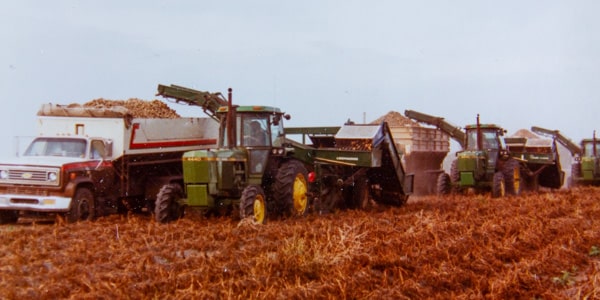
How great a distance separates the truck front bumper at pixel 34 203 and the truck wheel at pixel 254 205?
3620mm

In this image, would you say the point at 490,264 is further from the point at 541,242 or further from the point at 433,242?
the point at 541,242

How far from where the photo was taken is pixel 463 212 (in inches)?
586

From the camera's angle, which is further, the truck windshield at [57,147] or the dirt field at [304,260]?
the truck windshield at [57,147]

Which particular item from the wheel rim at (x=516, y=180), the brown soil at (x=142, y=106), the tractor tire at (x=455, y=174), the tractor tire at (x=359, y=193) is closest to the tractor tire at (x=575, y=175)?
the wheel rim at (x=516, y=180)

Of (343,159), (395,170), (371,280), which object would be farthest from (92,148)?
(371,280)

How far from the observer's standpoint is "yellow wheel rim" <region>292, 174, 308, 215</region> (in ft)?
45.0

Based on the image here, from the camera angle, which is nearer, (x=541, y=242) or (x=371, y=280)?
(x=371, y=280)

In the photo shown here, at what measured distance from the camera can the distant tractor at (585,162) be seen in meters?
28.0

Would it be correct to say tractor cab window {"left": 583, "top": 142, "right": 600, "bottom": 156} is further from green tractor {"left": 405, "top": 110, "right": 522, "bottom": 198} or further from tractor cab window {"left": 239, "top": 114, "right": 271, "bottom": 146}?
tractor cab window {"left": 239, "top": 114, "right": 271, "bottom": 146}

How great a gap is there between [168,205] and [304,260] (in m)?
5.21

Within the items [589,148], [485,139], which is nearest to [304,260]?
[485,139]

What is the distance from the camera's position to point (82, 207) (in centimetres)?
1383

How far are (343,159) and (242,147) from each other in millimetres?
3422

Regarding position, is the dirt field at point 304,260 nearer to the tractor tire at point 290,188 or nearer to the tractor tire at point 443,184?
→ the tractor tire at point 290,188
